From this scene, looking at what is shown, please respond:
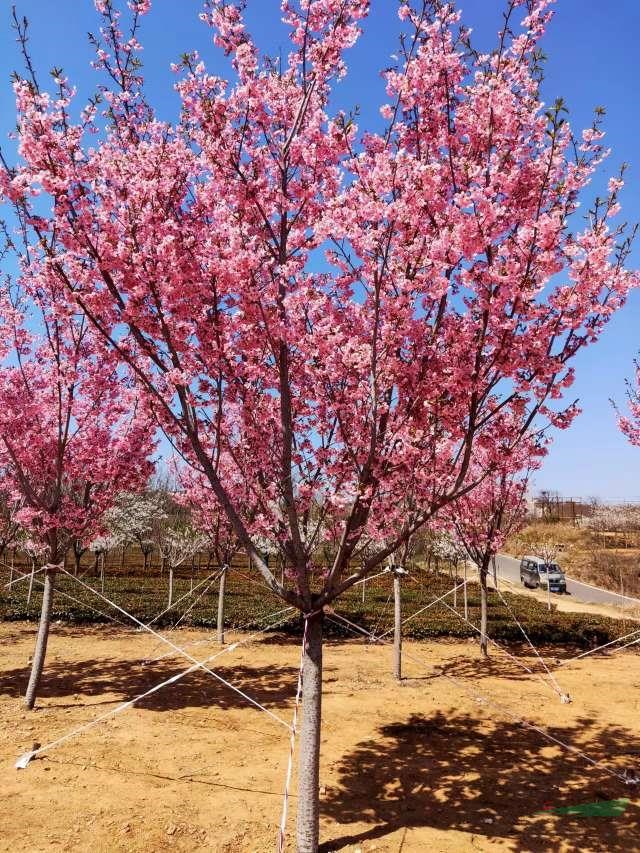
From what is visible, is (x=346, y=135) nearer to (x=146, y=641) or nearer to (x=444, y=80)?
(x=444, y=80)

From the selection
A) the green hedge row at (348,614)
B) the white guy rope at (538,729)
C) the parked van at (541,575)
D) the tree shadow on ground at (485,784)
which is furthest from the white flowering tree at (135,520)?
the tree shadow on ground at (485,784)

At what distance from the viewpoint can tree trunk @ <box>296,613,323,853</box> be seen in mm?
5301

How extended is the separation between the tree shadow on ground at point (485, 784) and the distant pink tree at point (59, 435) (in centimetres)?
591

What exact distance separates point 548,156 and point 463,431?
9.00ft

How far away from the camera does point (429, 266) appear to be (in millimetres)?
5258

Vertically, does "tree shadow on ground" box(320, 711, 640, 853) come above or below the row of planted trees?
below

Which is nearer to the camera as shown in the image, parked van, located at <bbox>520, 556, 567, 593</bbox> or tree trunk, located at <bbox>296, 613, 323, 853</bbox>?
tree trunk, located at <bbox>296, 613, 323, 853</bbox>

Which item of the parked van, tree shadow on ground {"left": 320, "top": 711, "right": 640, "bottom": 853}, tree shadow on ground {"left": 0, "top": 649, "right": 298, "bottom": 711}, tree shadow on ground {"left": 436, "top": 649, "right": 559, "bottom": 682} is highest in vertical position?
the parked van

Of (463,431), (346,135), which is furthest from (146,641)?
(346,135)

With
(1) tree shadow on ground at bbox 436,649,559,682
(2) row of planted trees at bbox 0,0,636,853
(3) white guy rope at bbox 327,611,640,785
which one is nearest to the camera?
(2) row of planted trees at bbox 0,0,636,853

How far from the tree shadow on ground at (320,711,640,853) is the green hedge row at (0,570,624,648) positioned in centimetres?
565

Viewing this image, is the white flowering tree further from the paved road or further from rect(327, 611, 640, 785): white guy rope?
the paved road

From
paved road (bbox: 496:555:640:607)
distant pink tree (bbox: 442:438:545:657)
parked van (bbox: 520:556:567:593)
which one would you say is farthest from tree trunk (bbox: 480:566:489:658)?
parked van (bbox: 520:556:567:593)

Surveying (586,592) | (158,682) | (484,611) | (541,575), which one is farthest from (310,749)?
(586,592)
